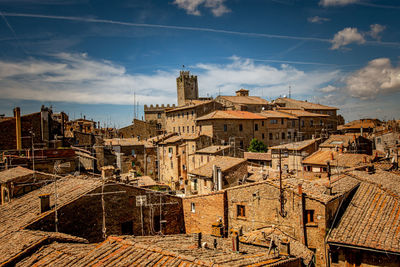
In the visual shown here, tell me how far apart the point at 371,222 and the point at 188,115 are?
33.0 meters

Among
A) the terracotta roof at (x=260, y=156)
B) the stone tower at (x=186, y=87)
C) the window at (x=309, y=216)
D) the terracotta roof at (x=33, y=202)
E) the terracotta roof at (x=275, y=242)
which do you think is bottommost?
the terracotta roof at (x=275, y=242)

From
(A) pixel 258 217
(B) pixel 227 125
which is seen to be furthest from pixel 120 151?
(A) pixel 258 217

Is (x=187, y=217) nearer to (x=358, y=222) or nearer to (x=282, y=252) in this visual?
(x=282, y=252)

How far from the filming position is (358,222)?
12.0 meters

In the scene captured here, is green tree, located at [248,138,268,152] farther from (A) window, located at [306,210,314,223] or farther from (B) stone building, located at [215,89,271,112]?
(A) window, located at [306,210,314,223]

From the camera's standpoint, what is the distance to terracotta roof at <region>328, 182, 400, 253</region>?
10.6 meters

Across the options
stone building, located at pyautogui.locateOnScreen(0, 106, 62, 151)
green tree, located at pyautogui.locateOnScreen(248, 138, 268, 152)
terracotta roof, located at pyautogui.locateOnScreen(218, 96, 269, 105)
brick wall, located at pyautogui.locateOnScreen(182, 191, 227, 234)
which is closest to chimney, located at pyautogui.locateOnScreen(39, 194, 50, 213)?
brick wall, located at pyautogui.locateOnScreen(182, 191, 227, 234)

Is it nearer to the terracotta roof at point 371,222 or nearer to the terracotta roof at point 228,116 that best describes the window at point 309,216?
the terracotta roof at point 371,222

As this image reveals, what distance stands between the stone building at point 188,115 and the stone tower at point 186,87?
24.8 meters

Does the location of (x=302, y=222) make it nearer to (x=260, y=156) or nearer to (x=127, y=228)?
(x=127, y=228)

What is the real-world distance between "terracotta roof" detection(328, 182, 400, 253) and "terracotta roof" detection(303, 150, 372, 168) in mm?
7232

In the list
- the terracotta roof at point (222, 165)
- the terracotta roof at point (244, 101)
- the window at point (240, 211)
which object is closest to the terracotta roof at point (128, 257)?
the window at point (240, 211)

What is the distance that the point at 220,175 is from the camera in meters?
19.4

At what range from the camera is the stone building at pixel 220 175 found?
1959cm
